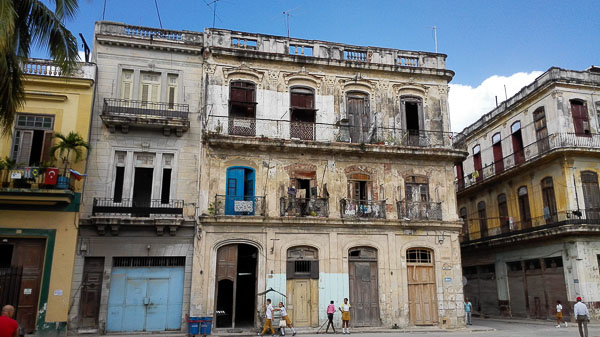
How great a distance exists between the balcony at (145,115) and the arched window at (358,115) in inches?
282

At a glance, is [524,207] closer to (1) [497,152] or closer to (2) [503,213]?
(2) [503,213]

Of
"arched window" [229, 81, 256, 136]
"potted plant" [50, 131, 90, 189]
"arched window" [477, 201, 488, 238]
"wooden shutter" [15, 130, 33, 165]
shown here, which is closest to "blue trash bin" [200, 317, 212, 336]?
"potted plant" [50, 131, 90, 189]

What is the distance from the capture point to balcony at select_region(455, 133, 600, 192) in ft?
76.9

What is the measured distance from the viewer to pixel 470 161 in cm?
3278

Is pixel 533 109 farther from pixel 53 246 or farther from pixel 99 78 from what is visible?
pixel 53 246

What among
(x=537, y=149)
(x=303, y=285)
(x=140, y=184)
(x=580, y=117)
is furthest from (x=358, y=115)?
(x=580, y=117)

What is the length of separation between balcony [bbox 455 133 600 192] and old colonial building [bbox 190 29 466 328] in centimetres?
637

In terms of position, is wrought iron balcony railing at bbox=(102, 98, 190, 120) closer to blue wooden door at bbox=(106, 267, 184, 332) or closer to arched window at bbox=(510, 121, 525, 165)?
blue wooden door at bbox=(106, 267, 184, 332)

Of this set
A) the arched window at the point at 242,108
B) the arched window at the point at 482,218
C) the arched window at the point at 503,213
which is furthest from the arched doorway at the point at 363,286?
the arched window at the point at 482,218

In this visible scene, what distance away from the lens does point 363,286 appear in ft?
63.4

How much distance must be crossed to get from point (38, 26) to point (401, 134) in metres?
14.7

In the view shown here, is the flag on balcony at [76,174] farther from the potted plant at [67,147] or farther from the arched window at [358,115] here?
the arched window at [358,115]

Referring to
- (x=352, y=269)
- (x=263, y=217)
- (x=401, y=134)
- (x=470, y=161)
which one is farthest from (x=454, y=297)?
(x=470, y=161)

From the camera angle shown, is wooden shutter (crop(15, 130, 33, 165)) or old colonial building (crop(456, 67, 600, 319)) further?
old colonial building (crop(456, 67, 600, 319))
